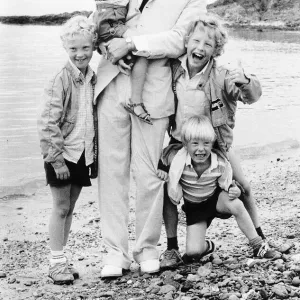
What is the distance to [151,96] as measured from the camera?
4.59 meters

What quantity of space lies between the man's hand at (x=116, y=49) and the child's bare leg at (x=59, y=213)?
1.01 meters

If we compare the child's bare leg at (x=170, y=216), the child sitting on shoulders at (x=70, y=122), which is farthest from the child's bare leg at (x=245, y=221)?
the child sitting on shoulders at (x=70, y=122)

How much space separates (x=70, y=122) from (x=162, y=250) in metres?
1.69

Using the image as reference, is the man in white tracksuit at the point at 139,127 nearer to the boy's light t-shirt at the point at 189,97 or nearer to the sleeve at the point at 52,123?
the boy's light t-shirt at the point at 189,97

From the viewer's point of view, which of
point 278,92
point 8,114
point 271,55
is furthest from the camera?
point 271,55

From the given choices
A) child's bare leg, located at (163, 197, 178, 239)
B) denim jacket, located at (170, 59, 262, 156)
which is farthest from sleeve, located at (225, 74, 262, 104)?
child's bare leg, located at (163, 197, 178, 239)

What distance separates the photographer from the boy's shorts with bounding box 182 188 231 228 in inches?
192

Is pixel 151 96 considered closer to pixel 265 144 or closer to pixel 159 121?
pixel 159 121

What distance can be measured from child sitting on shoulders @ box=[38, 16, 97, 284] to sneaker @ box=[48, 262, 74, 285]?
0.27 metres

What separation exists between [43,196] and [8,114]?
22.1ft

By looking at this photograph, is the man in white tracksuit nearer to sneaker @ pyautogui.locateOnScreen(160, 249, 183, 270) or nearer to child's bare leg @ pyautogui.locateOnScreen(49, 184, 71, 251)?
sneaker @ pyautogui.locateOnScreen(160, 249, 183, 270)

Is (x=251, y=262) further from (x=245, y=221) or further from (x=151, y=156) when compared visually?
(x=151, y=156)

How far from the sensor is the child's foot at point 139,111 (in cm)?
453

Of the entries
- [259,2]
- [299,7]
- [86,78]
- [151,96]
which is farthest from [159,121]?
[259,2]
